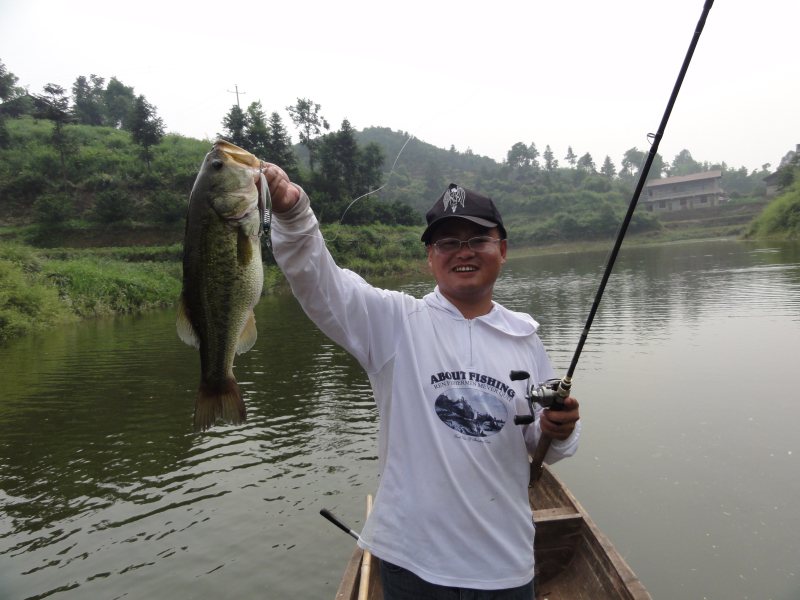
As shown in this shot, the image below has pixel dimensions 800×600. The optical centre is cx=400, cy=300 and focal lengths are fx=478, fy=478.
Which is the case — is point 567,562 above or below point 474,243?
below

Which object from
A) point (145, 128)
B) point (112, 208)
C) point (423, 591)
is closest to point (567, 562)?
point (423, 591)

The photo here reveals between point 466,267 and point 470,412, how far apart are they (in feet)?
1.90

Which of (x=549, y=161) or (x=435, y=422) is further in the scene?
(x=549, y=161)

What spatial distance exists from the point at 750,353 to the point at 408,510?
1159 centimetres

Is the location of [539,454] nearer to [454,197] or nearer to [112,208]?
[454,197]

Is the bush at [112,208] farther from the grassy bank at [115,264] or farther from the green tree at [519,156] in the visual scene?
the green tree at [519,156]

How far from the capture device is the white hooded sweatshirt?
5.46 feet

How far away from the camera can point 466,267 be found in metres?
1.94

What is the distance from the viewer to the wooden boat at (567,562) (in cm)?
327

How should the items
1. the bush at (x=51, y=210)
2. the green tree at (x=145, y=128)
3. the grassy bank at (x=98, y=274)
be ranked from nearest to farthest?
the grassy bank at (x=98, y=274) < the bush at (x=51, y=210) < the green tree at (x=145, y=128)

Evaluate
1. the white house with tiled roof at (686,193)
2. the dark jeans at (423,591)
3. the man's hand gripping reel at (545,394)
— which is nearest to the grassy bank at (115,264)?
the man's hand gripping reel at (545,394)

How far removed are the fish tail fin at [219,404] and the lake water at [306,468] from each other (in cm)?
346

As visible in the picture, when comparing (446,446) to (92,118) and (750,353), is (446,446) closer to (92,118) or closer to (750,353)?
(750,353)

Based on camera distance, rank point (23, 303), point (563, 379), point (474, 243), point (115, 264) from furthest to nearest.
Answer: point (115, 264), point (23, 303), point (474, 243), point (563, 379)
